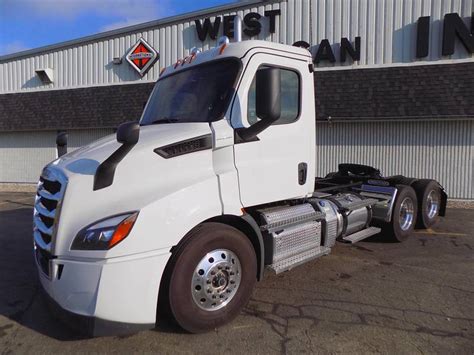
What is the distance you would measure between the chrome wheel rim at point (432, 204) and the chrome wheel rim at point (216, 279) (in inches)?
226

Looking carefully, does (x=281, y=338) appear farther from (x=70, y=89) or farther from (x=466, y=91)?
(x=70, y=89)

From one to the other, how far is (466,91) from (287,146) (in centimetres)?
918

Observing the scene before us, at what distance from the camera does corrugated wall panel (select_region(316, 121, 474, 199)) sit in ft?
39.0

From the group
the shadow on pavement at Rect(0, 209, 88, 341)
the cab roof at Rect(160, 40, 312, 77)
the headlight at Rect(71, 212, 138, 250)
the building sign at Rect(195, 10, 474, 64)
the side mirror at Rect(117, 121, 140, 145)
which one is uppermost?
the building sign at Rect(195, 10, 474, 64)

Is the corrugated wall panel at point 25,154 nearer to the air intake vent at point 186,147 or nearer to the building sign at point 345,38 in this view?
the building sign at point 345,38

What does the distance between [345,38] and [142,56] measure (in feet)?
25.7

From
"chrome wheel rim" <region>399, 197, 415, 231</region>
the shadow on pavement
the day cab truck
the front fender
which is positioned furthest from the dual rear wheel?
the shadow on pavement

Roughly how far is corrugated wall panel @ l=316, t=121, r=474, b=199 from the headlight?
10.8 metres

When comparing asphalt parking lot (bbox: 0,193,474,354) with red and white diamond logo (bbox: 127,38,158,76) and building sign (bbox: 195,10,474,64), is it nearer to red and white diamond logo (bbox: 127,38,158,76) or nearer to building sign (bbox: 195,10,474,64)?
building sign (bbox: 195,10,474,64)

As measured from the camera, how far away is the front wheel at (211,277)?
11.2 ft

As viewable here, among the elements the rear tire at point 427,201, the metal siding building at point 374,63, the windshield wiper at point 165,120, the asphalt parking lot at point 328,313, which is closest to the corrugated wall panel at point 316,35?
→ the metal siding building at point 374,63

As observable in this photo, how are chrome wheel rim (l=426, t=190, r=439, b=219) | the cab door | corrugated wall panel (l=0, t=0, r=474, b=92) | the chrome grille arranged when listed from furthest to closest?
corrugated wall panel (l=0, t=0, r=474, b=92) → chrome wheel rim (l=426, t=190, r=439, b=219) → the cab door → the chrome grille

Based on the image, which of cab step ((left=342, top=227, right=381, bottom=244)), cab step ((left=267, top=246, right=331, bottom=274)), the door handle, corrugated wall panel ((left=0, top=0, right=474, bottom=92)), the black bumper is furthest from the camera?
corrugated wall panel ((left=0, top=0, right=474, bottom=92))

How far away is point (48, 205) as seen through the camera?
3.49m
